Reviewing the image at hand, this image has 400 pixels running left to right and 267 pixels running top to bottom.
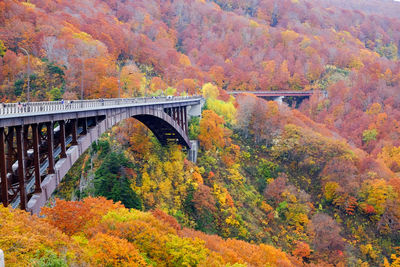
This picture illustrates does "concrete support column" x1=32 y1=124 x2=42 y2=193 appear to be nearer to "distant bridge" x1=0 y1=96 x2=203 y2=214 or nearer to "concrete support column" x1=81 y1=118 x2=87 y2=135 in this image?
"distant bridge" x1=0 y1=96 x2=203 y2=214

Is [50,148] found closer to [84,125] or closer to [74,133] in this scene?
[74,133]

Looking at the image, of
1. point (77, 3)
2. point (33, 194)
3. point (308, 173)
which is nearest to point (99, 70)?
point (33, 194)

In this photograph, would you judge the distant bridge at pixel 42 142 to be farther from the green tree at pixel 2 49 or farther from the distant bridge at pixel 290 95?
the distant bridge at pixel 290 95

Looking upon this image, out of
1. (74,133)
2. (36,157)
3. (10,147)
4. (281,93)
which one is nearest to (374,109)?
(281,93)

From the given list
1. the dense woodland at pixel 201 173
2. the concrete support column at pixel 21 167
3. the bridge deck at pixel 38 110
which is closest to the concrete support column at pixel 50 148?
the bridge deck at pixel 38 110

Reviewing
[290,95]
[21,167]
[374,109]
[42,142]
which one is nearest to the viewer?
[21,167]

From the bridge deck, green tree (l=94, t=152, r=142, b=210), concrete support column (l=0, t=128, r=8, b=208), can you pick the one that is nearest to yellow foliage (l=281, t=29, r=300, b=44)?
green tree (l=94, t=152, r=142, b=210)
